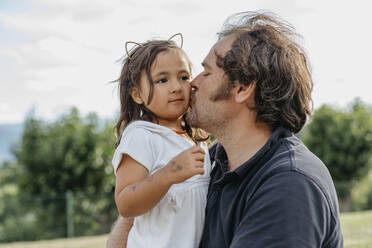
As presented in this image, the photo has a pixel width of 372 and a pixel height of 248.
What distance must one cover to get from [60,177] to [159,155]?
63.1 feet

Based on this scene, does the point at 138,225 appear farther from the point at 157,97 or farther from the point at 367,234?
the point at 367,234

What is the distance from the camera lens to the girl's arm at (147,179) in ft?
7.14

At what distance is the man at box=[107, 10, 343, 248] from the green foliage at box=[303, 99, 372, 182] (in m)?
22.9

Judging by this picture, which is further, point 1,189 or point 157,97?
point 1,189

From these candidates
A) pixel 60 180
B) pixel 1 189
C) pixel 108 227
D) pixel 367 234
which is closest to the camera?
pixel 367 234

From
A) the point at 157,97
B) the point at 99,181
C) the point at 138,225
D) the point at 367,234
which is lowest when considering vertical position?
the point at 99,181

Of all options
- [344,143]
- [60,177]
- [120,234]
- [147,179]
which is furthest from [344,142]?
[147,179]

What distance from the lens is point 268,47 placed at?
8.01 ft

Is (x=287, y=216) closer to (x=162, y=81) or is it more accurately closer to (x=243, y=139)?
(x=243, y=139)

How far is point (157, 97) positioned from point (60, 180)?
755 inches

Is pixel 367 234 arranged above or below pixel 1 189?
above

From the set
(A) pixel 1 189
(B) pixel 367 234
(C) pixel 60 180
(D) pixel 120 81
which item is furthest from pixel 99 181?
(D) pixel 120 81

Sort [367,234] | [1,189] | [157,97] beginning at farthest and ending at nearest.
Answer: [1,189] → [367,234] → [157,97]

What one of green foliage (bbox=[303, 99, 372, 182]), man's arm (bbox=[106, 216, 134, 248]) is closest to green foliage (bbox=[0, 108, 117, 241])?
→ green foliage (bbox=[303, 99, 372, 182])
